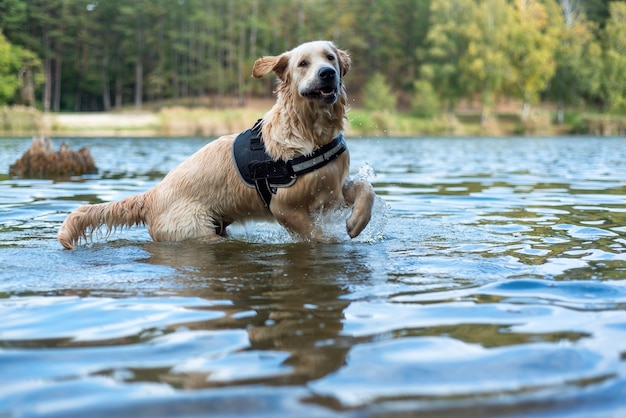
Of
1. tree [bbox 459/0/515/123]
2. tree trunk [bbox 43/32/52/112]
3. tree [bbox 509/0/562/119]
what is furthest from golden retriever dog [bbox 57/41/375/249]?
tree trunk [bbox 43/32/52/112]

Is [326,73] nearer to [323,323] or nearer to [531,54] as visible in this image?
[323,323]

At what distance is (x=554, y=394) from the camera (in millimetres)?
2408

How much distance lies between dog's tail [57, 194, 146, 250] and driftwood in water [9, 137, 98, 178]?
8.72 metres

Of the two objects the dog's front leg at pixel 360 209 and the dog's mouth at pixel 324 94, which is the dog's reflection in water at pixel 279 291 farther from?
the dog's mouth at pixel 324 94

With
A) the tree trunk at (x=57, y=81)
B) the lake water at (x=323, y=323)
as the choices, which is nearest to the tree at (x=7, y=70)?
the tree trunk at (x=57, y=81)

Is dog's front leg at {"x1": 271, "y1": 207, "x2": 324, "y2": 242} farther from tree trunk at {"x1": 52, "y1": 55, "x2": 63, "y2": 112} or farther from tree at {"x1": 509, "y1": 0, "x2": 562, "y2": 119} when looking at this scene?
tree trunk at {"x1": 52, "y1": 55, "x2": 63, "y2": 112}

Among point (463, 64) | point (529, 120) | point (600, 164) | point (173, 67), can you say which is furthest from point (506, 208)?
point (173, 67)

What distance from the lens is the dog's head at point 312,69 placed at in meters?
5.66

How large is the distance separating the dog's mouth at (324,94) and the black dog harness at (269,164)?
1.71 ft

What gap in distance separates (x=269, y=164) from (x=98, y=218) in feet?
5.71

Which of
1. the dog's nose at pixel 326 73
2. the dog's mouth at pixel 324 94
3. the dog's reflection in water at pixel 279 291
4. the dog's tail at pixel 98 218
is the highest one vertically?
the dog's nose at pixel 326 73

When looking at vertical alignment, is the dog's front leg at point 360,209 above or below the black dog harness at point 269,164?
below

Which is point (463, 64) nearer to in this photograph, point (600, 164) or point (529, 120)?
point (529, 120)

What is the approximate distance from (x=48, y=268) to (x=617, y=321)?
3.92 metres
